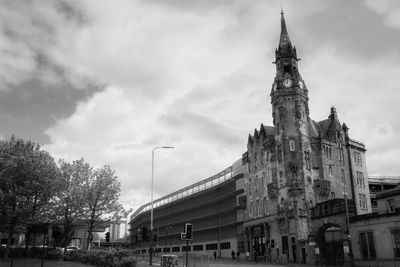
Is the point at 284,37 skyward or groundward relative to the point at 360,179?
skyward

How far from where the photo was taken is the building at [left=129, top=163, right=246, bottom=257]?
3280 inches

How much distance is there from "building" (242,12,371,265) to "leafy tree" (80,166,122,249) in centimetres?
2643

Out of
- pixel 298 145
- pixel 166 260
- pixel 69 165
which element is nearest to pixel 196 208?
pixel 298 145

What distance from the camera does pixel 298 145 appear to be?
6688cm

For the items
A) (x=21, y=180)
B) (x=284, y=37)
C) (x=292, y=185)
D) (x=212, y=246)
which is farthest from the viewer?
(x=212, y=246)

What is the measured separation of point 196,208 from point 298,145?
137 feet

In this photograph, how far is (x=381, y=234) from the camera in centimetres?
4472

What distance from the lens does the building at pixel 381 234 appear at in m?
43.0

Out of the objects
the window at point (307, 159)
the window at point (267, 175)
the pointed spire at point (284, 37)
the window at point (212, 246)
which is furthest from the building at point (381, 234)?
the window at point (212, 246)

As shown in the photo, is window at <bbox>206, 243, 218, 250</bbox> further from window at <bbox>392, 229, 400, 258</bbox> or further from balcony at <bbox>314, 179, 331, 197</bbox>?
window at <bbox>392, 229, 400, 258</bbox>

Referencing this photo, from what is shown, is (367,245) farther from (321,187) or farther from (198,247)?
(198,247)

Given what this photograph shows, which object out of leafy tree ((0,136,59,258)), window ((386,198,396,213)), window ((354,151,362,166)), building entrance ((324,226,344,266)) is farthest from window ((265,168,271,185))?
leafy tree ((0,136,59,258))

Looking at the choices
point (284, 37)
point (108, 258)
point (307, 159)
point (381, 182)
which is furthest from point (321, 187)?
point (108, 258)

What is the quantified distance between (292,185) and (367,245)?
1879cm
